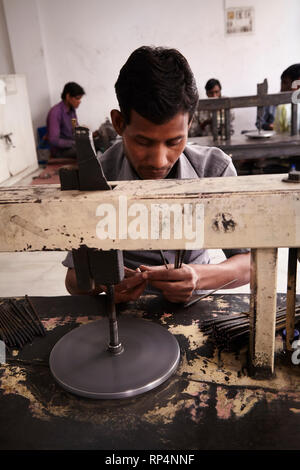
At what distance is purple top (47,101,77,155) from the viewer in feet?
20.8

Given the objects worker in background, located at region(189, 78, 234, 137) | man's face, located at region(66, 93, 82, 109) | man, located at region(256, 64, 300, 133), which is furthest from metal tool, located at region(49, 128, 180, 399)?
man's face, located at region(66, 93, 82, 109)

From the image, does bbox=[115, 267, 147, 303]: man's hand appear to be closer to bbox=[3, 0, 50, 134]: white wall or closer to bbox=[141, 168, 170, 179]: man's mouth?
bbox=[141, 168, 170, 179]: man's mouth

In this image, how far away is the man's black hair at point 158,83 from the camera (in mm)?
1117

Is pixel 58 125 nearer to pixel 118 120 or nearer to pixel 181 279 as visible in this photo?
pixel 118 120

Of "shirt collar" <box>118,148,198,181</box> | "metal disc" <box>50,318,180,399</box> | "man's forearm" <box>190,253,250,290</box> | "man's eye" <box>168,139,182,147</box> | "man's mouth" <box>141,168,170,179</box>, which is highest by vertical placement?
"man's eye" <box>168,139,182,147</box>

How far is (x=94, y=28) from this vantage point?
7.11 m

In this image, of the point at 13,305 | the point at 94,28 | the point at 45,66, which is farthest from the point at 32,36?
the point at 13,305

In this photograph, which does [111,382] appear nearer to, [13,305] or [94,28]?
[13,305]

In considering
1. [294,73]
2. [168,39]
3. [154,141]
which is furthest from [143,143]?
[168,39]

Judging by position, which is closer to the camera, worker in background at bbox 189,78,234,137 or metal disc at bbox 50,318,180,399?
metal disc at bbox 50,318,180,399

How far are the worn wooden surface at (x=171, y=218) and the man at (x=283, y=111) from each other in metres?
3.94

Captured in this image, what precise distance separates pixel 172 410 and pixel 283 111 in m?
4.91

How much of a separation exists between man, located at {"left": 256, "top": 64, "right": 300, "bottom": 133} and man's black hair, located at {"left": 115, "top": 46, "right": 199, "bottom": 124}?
354 cm

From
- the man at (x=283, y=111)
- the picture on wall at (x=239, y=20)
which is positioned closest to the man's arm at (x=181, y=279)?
Result: the man at (x=283, y=111)
